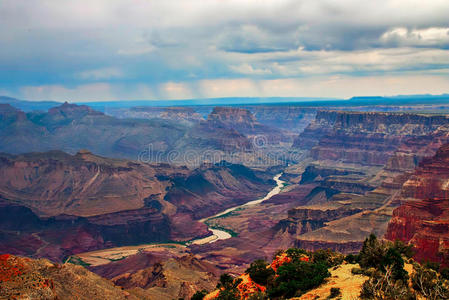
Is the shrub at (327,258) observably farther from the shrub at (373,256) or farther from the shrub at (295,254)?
the shrub at (373,256)

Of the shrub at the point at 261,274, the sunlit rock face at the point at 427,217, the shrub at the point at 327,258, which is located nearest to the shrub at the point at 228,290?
the shrub at the point at 261,274

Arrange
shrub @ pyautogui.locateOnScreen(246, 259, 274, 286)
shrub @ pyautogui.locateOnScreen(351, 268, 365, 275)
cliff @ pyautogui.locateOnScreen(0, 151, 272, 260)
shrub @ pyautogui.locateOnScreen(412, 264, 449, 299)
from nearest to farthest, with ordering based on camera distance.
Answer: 1. shrub @ pyautogui.locateOnScreen(412, 264, 449, 299)
2. shrub @ pyautogui.locateOnScreen(351, 268, 365, 275)
3. shrub @ pyautogui.locateOnScreen(246, 259, 274, 286)
4. cliff @ pyautogui.locateOnScreen(0, 151, 272, 260)

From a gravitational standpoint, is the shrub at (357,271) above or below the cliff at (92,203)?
above

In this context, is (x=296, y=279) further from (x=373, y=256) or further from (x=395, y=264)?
(x=395, y=264)

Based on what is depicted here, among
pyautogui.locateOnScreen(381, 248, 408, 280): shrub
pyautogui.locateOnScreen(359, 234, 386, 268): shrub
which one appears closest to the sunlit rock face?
pyautogui.locateOnScreen(359, 234, 386, 268): shrub

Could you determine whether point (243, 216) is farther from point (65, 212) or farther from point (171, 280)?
point (171, 280)

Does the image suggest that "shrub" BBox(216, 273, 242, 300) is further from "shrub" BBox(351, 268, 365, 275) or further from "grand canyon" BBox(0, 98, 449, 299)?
"grand canyon" BBox(0, 98, 449, 299)

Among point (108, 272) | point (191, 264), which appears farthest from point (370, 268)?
point (108, 272)
